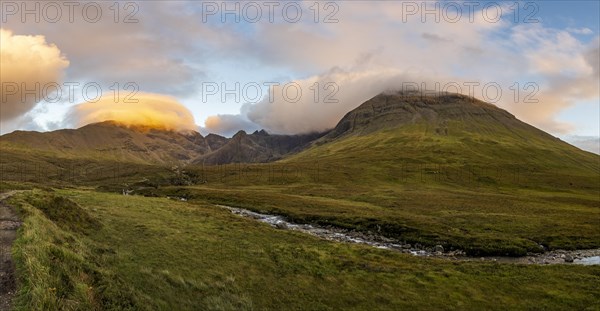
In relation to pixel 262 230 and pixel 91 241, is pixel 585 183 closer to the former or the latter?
pixel 262 230

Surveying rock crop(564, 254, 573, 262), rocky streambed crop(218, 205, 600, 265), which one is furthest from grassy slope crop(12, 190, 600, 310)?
rock crop(564, 254, 573, 262)

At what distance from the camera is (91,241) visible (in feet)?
98.7

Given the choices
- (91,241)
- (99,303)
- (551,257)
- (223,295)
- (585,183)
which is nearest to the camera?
(99,303)

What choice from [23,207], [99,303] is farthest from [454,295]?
[23,207]

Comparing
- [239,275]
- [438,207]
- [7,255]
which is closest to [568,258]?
[239,275]

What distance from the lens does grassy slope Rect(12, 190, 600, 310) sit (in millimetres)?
20234

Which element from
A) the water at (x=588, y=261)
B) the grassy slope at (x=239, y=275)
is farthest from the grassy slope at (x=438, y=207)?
the grassy slope at (x=239, y=275)

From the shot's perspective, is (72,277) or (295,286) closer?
(72,277)

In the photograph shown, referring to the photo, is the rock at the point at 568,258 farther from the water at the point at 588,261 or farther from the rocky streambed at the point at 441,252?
the water at the point at 588,261

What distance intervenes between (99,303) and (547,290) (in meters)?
29.7

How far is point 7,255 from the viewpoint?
20.3 m

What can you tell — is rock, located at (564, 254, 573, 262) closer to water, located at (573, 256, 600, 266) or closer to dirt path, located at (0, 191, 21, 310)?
water, located at (573, 256, 600, 266)

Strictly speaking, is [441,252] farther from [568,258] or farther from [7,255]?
[7,255]

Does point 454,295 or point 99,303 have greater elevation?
point 99,303
